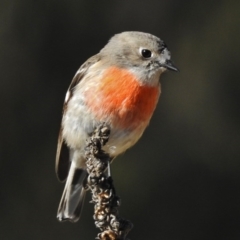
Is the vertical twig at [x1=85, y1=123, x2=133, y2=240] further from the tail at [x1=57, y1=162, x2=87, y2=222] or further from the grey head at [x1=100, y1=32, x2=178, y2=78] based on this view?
the tail at [x1=57, y1=162, x2=87, y2=222]

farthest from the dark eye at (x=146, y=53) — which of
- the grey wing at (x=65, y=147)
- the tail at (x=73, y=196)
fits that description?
the tail at (x=73, y=196)

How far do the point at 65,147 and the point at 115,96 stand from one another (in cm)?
68

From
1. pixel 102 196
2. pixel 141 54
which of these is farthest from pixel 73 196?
pixel 102 196

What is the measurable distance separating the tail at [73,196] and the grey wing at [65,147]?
5 centimetres

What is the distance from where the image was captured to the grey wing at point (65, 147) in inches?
158

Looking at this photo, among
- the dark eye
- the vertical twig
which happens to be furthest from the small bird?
the vertical twig

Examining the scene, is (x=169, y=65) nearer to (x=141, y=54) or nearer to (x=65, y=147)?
(x=141, y=54)

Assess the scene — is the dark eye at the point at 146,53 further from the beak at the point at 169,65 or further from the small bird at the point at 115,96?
the beak at the point at 169,65

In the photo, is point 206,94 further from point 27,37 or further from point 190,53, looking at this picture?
point 27,37

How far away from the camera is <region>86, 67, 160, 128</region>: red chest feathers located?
11.6ft

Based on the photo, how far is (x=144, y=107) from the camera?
11.9 feet

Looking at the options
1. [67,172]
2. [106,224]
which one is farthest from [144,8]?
[106,224]

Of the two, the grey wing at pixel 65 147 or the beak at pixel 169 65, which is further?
the grey wing at pixel 65 147

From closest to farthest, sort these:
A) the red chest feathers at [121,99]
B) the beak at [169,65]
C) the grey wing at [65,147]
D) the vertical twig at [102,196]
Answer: the vertical twig at [102,196], the red chest feathers at [121,99], the beak at [169,65], the grey wing at [65,147]
